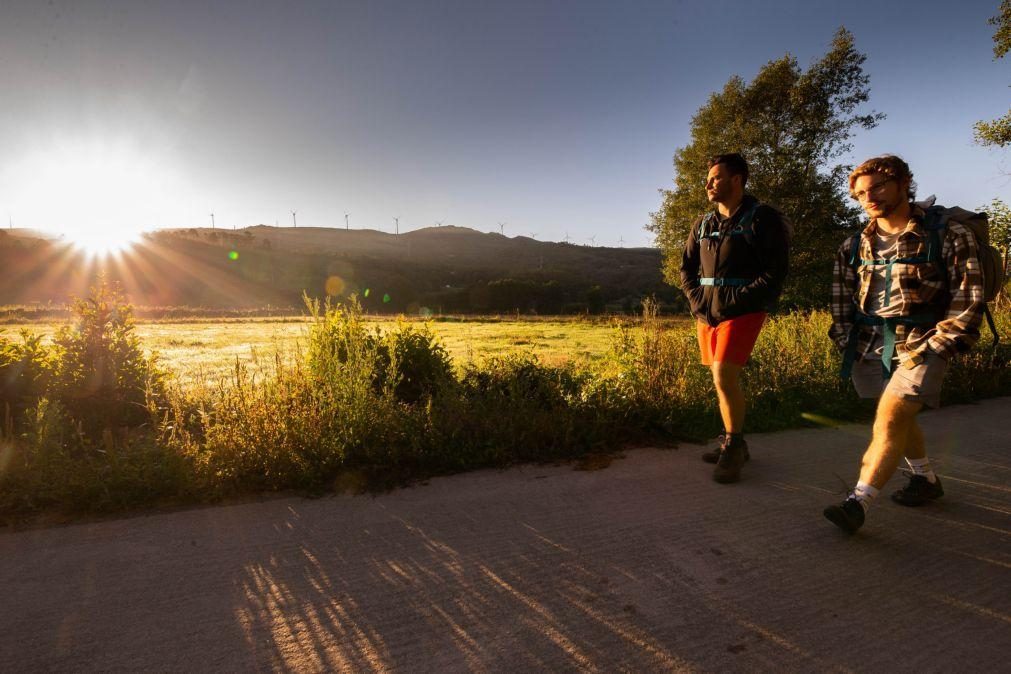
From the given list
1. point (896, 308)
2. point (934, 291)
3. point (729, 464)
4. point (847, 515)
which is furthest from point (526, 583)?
point (934, 291)

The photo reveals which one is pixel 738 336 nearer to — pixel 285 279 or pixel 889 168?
pixel 889 168

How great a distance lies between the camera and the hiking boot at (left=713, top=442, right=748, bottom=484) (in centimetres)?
388

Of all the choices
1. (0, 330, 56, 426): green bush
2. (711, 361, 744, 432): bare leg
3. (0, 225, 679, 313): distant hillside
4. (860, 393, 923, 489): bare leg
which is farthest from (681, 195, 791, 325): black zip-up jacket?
(0, 225, 679, 313): distant hillside

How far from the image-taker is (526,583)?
2.59 metres

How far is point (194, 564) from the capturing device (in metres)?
2.78

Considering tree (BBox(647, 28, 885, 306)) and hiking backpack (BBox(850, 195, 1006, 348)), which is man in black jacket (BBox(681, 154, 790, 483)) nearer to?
hiking backpack (BBox(850, 195, 1006, 348))

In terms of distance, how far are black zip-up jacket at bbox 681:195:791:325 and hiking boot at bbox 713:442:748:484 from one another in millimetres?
970

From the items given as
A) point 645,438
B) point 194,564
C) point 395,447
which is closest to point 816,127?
point 645,438

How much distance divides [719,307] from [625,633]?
2538 mm

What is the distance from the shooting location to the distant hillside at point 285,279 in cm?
7781

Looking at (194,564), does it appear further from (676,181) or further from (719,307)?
(676,181)

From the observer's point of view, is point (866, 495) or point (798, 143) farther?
point (798, 143)

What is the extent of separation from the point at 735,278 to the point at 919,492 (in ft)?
5.94

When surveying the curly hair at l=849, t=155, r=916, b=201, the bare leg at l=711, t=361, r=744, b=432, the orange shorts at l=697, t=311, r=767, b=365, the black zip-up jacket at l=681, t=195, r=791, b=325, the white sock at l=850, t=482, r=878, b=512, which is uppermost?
the curly hair at l=849, t=155, r=916, b=201
